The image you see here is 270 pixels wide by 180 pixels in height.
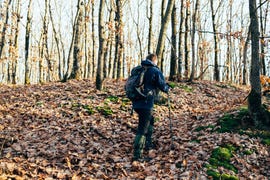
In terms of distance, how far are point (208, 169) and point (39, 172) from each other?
364 centimetres

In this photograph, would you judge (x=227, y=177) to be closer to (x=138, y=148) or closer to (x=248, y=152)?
(x=248, y=152)

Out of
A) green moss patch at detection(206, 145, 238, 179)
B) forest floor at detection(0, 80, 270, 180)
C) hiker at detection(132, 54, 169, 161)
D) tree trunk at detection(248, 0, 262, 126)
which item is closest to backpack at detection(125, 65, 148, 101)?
hiker at detection(132, 54, 169, 161)

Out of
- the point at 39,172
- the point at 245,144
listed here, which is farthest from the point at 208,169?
the point at 39,172

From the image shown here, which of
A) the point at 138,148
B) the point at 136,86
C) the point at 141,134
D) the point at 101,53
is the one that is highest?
the point at 101,53

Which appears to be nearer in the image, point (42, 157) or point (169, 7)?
point (42, 157)

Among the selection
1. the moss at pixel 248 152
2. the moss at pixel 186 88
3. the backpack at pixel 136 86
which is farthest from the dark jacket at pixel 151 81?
the moss at pixel 186 88

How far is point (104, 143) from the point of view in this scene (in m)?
7.78

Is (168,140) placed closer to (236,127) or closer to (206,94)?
(236,127)

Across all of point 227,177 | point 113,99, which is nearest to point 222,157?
point 227,177

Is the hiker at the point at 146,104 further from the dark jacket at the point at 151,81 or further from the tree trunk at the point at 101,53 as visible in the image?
the tree trunk at the point at 101,53

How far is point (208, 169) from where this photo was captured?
613 centimetres

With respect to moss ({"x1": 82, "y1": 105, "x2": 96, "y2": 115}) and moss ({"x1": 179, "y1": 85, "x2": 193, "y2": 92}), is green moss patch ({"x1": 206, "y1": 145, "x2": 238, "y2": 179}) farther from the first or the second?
moss ({"x1": 179, "y1": 85, "x2": 193, "y2": 92})

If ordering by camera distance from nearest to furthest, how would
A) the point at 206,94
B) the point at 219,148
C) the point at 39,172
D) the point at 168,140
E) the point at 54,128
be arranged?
the point at 39,172
the point at 219,148
the point at 168,140
the point at 54,128
the point at 206,94

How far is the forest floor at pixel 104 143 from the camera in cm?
611
